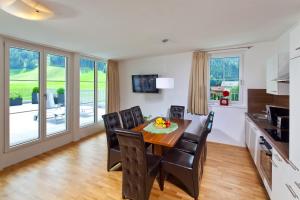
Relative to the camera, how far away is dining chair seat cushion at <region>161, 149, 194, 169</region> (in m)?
A: 2.17

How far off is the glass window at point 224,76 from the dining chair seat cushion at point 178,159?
2382mm

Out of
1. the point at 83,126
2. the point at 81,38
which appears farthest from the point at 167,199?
the point at 83,126

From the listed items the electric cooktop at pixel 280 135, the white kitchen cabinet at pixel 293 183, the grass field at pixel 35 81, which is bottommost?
the white kitchen cabinet at pixel 293 183

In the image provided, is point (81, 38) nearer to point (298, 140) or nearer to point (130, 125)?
point (130, 125)

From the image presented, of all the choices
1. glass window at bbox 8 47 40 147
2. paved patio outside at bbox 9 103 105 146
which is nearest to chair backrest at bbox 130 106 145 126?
paved patio outside at bbox 9 103 105 146

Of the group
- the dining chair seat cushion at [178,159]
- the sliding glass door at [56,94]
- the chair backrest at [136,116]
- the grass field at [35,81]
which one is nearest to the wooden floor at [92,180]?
the dining chair seat cushion at [178,159]

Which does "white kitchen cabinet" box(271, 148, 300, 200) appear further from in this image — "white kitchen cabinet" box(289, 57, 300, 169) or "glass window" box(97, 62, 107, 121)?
"glass window" box(97, 62, 107, 121)

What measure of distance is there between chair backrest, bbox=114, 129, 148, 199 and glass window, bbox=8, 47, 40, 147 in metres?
2.57

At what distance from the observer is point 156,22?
2.41m

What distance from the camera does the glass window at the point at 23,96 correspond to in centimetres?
316

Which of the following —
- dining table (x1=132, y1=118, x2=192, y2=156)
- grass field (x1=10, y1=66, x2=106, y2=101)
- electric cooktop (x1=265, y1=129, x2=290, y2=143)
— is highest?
grass field (x1=10, y1=66, x2=106, y2=101)

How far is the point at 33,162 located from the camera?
3.15 meters

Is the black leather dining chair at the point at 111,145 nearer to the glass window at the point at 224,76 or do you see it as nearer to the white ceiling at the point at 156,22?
the white ceiling at the point at 156,22

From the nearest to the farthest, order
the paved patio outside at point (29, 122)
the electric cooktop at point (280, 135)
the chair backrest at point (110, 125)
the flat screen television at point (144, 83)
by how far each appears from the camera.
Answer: the electric cooktop at point (280, 135), the chair backrest at point (110, 125), the paved patio outside at point (29, 122), the flat screen television at point (144, 83)
